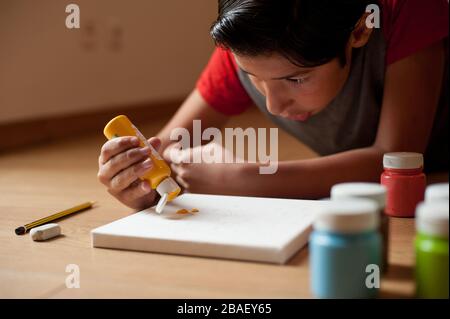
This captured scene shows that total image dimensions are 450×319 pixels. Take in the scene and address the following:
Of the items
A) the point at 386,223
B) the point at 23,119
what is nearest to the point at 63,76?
the point at 23,119

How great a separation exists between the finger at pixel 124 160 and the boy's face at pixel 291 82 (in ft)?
0.64

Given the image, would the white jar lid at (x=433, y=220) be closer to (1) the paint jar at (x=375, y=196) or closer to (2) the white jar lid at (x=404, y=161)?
(1) the paint jar at (x=375, y=196)

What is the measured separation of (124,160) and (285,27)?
0.28 meters

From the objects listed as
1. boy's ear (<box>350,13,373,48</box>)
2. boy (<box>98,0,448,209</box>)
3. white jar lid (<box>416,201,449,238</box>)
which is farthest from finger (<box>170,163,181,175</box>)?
white jar lid (<box>416,201,449,238</box>)

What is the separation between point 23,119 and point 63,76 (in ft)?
0.86

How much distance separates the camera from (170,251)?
0.73 metres

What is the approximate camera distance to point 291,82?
0.92 m

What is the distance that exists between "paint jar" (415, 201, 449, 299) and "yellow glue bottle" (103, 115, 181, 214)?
40 cm

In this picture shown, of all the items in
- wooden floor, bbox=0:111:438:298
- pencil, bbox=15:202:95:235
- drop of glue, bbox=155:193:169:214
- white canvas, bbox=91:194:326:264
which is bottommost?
wooden floor, bbox=0:111:438:298

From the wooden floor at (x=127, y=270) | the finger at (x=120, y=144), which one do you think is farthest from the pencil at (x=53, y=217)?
the finger at (x=120, y=144)

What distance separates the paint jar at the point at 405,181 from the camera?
0.85m

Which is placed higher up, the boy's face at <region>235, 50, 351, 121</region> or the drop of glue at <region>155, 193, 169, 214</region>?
the boy's face at <region>235, 50, 351, 121</region>

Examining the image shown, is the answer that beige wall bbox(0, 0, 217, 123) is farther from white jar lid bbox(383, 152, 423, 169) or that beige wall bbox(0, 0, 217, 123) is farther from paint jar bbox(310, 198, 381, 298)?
paint jar bbox(310, 198, 381, 298)

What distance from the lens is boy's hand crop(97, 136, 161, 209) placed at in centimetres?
87
